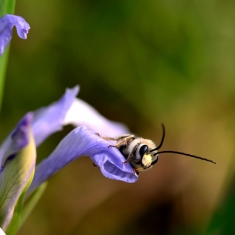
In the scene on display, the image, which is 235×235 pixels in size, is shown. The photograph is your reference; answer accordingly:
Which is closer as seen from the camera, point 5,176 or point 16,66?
point 5,176

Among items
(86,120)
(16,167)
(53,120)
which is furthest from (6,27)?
(86,120)

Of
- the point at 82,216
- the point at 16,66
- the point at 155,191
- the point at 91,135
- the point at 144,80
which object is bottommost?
the point at 82,216

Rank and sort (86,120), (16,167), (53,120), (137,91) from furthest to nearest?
(137,91) < (86,120) < (53,120) < (16,167)

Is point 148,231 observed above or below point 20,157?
below

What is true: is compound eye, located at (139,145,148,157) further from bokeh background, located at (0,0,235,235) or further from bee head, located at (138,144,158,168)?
bokeh background, located at (0,0,235,235)

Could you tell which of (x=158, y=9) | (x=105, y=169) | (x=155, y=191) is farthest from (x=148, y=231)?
(x=105, y=169)

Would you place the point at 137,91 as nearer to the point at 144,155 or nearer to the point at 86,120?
the point at 86,120

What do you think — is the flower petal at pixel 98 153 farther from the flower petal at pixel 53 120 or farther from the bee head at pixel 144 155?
the flower petal at pixel 53 120

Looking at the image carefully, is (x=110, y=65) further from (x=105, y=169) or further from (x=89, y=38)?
(x=105, y=169)
